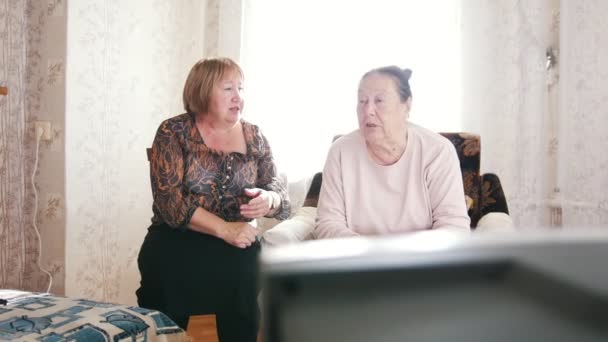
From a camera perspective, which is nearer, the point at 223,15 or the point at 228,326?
the point at 228,326

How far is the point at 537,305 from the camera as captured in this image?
0.71 feet

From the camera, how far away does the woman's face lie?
1.61 meters

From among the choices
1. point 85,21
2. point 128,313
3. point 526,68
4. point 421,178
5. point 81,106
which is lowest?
point 128,313

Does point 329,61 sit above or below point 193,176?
above

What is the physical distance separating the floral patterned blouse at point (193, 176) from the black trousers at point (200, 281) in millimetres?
77

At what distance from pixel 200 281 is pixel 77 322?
0.40 metres

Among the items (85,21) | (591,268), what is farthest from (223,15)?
(591,268)

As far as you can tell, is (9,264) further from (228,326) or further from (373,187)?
(373,187)

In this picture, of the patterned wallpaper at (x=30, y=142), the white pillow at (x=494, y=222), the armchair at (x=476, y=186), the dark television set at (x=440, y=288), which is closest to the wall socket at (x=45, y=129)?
the patterned wallpaper at (x=30, y=142)

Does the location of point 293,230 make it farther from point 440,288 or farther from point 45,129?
point 440,288

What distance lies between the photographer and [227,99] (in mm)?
1699

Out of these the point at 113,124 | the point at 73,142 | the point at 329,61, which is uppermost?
the point at 329,61

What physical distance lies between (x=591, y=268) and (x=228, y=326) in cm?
149

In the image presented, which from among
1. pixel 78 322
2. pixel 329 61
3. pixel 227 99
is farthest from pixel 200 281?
pixel 329 61
